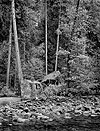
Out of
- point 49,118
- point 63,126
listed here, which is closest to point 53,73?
point 49,118

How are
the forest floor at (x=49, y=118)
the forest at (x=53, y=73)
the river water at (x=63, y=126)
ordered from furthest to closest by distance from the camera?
1. the forest at (x=53, y=73)
2. the forest floor at (x=49, y=118)
3. the river water at (x=63, y=126)

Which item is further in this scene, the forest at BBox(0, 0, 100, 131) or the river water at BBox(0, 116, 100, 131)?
the forest at BBox(0, 0, 100, 131)

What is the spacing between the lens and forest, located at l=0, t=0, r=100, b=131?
30.9ft

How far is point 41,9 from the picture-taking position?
2306 cm

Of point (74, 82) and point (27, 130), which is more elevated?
point (74, 82)

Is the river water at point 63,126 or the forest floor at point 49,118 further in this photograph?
the forest floor at point 49,118

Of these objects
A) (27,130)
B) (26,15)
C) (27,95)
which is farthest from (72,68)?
(27,130)

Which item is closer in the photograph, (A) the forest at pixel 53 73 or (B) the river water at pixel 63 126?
(B) the river water at pixel 63 126

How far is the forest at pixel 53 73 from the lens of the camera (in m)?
9.43

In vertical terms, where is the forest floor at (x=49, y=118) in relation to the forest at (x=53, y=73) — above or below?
below

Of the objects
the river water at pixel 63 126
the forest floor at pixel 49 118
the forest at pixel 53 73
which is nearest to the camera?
the river water at pixel 63 126

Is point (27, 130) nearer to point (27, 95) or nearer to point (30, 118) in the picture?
point (30, 118)

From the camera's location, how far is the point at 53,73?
53.5ft

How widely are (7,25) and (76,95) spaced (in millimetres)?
7327
